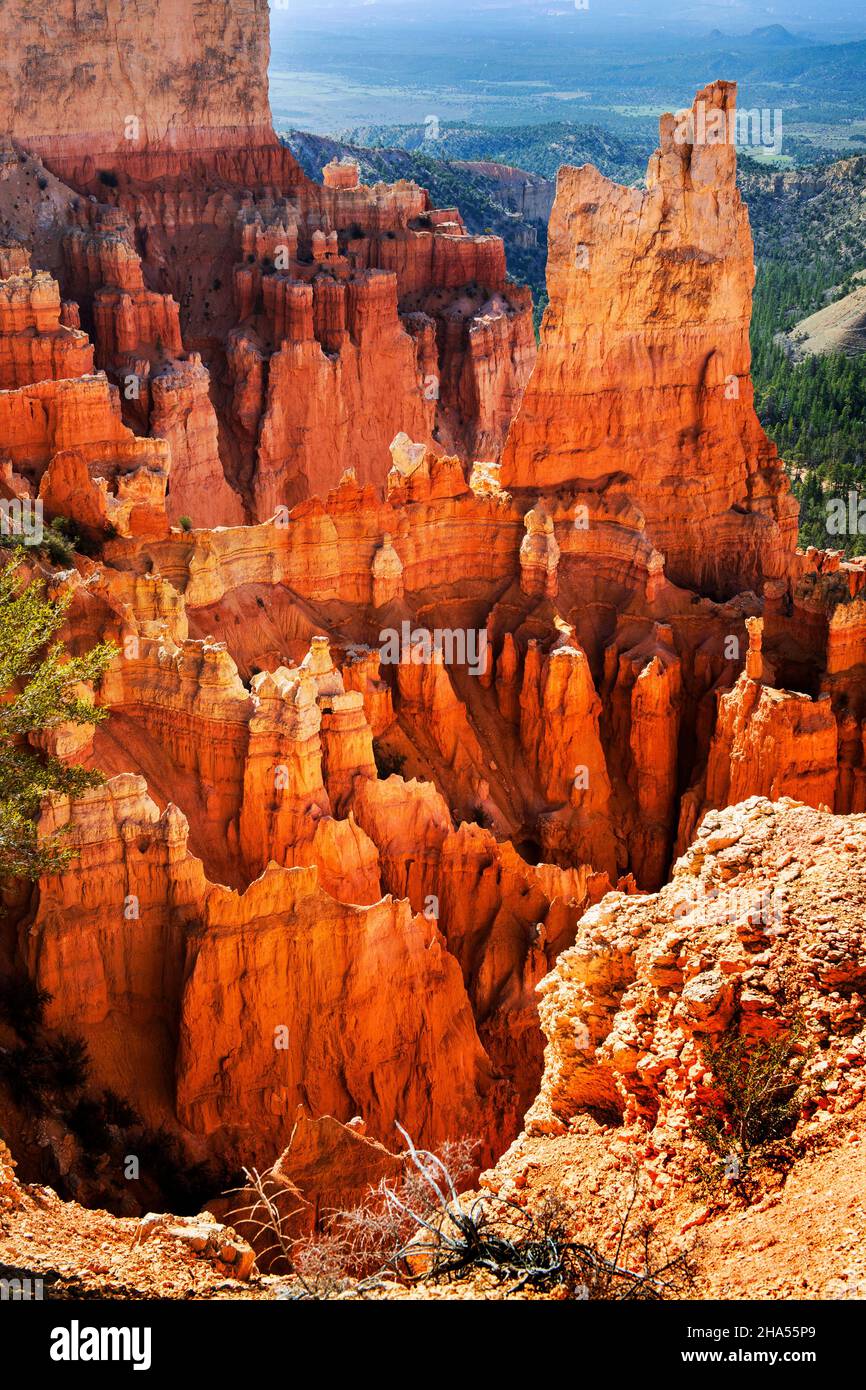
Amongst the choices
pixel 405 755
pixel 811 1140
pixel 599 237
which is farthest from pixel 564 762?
pixel 811 1140

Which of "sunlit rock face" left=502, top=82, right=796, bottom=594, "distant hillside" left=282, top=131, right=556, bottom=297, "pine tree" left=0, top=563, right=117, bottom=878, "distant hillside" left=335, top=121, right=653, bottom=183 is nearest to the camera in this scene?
"pine tree" left=0, top=563, right=117, bottom=878

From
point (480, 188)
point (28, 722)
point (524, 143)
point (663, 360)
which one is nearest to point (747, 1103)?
point (28, 722)

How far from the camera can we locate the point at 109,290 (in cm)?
5338

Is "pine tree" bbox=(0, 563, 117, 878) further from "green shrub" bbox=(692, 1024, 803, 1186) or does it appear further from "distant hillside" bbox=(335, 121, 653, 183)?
"distant hillside" bbox=(335, 121, 653, 183)

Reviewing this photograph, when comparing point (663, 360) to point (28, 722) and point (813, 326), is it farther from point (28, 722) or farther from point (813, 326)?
point (813, 326)

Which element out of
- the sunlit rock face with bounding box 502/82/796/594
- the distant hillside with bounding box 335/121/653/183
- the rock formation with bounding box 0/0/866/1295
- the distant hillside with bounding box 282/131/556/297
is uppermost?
the distant hillside with bounding box 335/121/653/183

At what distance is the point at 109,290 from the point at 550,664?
90.1 feet

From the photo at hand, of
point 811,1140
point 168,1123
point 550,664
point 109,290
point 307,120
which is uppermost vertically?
point 307,120

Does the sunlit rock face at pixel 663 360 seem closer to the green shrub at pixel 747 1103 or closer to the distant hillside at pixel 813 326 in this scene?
the distant hillside at pixel 813 326

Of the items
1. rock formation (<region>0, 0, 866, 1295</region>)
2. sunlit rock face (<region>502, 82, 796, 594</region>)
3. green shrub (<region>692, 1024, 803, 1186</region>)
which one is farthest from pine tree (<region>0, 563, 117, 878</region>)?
sunlit rock face (<region>502, 82, 796, 594</region>)

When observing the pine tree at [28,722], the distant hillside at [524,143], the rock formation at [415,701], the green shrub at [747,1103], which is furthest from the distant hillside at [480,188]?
the green shrub at [747,1103]

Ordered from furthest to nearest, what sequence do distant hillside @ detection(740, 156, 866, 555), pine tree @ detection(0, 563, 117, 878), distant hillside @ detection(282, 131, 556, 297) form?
distant hillside @ detection(282, 131, 556, 297) < distant hillside @ detection(740, 156, 866, 555) < pine tree @ detection(0, 563, 117, 878)
